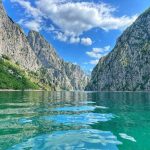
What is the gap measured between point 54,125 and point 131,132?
8.33 meters

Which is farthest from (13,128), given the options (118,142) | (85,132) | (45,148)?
(118,142)

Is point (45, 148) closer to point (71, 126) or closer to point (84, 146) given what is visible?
point (84, 146)

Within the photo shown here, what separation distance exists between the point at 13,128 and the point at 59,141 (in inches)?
292

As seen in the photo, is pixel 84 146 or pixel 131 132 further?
pixel 131 132

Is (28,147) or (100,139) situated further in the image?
(100,139)

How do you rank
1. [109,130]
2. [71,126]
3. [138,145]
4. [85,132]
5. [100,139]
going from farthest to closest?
1. [71,126]
2. [109,130]
3. [85,132]
4. [100,139]
5. [138,145]

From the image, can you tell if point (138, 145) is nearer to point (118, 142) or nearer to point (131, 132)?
point (118, 142)

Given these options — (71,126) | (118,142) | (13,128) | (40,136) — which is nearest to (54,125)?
(71,126)

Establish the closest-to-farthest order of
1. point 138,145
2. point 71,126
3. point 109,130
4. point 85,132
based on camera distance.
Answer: point 138,145 → point 85,132 → point 109,130 → point 71,126

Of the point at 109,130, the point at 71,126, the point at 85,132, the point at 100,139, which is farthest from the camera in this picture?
the point at 71,126

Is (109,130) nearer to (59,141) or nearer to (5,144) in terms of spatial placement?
(59,141)

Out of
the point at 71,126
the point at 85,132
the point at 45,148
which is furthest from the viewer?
the point at 71,126

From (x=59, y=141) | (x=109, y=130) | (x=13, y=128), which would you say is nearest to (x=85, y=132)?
(x=109, y=130)

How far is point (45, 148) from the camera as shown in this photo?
62.6ft
